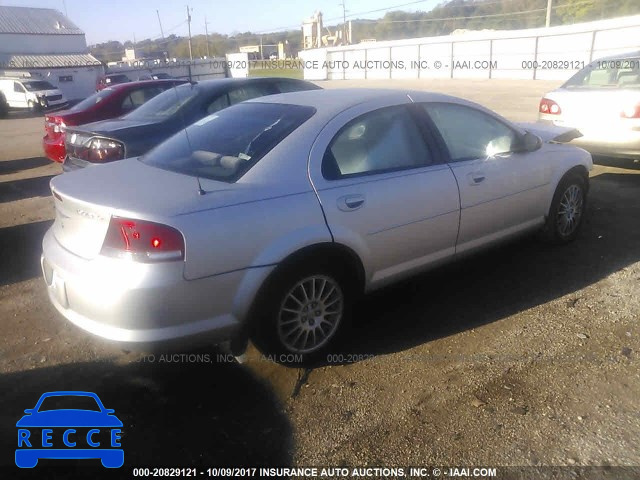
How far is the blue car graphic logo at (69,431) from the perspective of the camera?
2.68m

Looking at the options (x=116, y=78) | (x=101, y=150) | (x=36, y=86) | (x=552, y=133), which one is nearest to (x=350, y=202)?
(x=552, y=133)

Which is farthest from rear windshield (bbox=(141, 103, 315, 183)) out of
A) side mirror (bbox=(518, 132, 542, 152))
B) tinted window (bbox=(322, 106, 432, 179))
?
side mirror (bbox=(518, 132, 542, 152))

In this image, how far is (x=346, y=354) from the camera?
11.5 ft

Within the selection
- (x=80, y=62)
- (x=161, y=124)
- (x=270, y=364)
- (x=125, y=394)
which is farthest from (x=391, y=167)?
(x=80, y=62)

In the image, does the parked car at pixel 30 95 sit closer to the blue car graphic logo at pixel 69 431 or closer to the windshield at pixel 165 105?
the windshield at pixel 165 105

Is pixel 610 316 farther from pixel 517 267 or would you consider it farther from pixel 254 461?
pixel 254 461

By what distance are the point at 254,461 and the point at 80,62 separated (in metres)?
42.8

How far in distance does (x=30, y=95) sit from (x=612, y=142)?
88.1ft

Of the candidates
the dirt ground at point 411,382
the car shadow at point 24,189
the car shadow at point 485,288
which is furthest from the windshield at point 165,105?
the car shadow at point 485,288

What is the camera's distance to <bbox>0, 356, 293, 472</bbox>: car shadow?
2629mm

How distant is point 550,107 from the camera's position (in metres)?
7.80

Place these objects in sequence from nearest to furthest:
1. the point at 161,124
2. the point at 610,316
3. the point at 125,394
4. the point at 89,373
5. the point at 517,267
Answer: the point at 125,394 → the point at 89,373 → the point at 610,316 → the point at 517,267 → the point at 161,124

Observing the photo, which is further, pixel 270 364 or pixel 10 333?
pixel 10 333

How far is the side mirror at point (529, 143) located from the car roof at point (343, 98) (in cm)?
61
